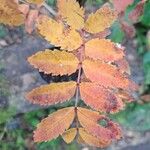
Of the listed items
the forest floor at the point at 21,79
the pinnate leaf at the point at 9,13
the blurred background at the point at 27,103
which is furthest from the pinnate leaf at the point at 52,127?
the forest floor at the point at 21,79

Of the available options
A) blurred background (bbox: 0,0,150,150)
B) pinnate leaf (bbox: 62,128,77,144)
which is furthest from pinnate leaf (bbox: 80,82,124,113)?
blurred background (bbox: 0,0,150,150)

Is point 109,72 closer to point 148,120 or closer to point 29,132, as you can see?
point 29,132

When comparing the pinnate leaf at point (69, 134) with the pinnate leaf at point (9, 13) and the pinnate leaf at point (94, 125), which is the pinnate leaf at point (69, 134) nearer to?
the pinnate leaf at point (94, 125)

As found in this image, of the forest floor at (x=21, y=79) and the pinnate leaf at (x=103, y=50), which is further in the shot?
the forest floor at (x=21, y=79)

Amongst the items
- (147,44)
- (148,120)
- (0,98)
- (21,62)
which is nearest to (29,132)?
(0,98)

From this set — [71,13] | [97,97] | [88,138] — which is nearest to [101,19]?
[71,13]

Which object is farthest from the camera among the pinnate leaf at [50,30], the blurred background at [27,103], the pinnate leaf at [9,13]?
the blurred background at [27,103]

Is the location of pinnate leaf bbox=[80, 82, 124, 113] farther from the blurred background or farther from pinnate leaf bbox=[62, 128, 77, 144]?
the blurred background
